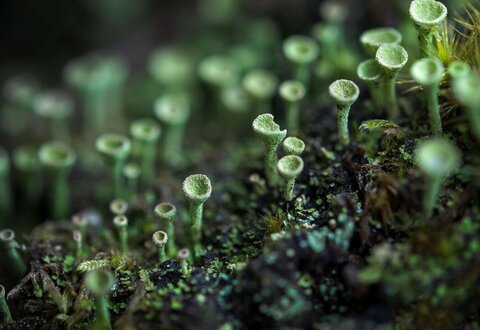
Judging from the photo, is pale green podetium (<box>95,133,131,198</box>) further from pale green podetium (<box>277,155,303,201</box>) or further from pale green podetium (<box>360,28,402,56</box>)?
pale green podetium (<box>360,28,402,56</box>)

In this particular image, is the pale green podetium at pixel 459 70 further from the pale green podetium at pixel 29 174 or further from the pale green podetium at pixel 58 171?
the pale green podetium at pixel 29 174

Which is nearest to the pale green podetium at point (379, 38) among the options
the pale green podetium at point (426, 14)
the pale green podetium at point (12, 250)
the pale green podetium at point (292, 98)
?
the pale green podetium at point (426, 14)

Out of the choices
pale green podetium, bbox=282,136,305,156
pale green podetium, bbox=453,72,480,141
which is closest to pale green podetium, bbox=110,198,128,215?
pale green podetium, bbox=282,136,305,156

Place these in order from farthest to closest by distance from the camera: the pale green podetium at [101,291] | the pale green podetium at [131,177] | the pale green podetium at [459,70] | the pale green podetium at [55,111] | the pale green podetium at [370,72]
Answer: the pale green podetium at [55,111]
the pale green podetium at [131,177]
the pale green podetium at [370,72]
the pale green podetium at [459,70]
the pale green podetium at [101,291]

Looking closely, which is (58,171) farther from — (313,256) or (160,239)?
(313,256)

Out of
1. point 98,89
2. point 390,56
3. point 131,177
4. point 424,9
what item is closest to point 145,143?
point 131,177
